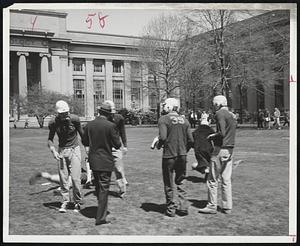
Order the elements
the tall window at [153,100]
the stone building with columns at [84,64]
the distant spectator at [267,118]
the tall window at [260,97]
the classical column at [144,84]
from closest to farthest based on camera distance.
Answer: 1. the stone building with columns at [84,64]
2. the classical column at [144,84]
3. the tall window at [153,100]
4. the tall window at [260,97]
5. the distant spectator at [267,118]

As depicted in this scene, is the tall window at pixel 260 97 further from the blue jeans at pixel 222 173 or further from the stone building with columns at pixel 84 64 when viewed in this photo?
the blue jeans at pixel 222 173

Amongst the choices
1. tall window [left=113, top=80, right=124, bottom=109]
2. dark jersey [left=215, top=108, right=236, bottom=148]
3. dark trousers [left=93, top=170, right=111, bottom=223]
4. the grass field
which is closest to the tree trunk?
the grass field

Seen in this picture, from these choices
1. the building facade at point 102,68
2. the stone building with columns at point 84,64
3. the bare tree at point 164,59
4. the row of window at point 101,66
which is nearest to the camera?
the stone building with columns at point 84,64

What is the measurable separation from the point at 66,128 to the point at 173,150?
5.43 ft

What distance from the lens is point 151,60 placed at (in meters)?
14.2

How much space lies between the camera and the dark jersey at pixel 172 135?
570 cm

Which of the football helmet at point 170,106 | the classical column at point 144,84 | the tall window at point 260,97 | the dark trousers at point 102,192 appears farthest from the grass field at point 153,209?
the tall window at point 260,97

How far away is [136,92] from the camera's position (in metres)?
14.0

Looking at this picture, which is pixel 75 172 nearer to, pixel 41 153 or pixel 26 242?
pixel 26 242

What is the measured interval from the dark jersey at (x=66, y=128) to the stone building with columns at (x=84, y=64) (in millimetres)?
1821

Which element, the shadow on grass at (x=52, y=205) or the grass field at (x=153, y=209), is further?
the shadow on grass at (x=52, y=205)

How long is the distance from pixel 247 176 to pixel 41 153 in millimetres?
6702

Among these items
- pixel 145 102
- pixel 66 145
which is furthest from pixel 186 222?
pixel 145 102

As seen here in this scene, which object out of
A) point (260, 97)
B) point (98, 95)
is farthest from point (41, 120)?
point (260, 97)
